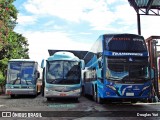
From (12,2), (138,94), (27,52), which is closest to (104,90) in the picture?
(138,94)

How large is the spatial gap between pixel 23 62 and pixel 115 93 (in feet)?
36.4

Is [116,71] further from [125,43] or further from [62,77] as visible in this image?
[62,77]

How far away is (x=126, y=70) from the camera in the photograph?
16.8m

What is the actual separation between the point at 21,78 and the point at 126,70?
1098 cm

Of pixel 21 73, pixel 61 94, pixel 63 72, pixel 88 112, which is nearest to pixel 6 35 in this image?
pixel 21 73

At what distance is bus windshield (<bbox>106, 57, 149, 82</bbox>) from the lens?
54.7 feet

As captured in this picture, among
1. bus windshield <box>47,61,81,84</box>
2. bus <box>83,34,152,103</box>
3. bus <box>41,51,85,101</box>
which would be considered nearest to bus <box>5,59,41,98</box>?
bus <box>41,51,85,101</box>

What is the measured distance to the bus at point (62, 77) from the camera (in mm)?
19875

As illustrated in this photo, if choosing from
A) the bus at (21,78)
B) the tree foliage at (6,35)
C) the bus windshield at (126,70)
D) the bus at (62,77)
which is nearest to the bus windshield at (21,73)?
the bus at (21,78)

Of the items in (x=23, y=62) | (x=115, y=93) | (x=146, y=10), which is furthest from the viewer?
(x=23, y=62)

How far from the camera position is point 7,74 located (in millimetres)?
25156

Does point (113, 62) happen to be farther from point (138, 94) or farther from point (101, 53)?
point (138, 94)

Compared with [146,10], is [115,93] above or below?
below

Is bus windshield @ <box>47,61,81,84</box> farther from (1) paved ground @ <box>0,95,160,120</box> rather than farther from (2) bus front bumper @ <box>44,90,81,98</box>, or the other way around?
(1) paved ground @ <box>0,95,160,120</box>
